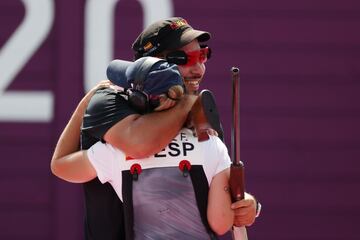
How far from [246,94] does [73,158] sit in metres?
2.92

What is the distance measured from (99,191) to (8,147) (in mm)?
2816

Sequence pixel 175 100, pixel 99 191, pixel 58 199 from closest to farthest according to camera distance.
→ pixel 175 100 → pixel 99 191 → pixel 58 199

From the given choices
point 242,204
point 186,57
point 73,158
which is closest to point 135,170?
point 73,158

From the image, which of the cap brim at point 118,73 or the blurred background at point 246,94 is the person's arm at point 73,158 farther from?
the blurred background at point 246,94

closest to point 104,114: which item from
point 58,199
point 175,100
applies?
point 175,100

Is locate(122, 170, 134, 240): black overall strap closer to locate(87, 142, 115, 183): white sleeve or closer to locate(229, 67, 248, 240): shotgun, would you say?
locate(87, 142, 115, 183): white sleeve

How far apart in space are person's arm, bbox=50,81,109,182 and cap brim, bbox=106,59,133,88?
0.24 ft

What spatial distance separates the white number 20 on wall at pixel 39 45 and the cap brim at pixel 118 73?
2698 mm

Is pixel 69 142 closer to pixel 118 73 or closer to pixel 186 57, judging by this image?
pixel 118 73

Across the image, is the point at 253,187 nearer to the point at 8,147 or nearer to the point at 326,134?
the point at 326,134

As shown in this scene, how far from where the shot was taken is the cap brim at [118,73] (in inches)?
98.6

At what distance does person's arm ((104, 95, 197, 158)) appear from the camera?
2.38 metres

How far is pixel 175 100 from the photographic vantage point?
242 cm

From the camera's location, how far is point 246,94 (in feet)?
17.5
